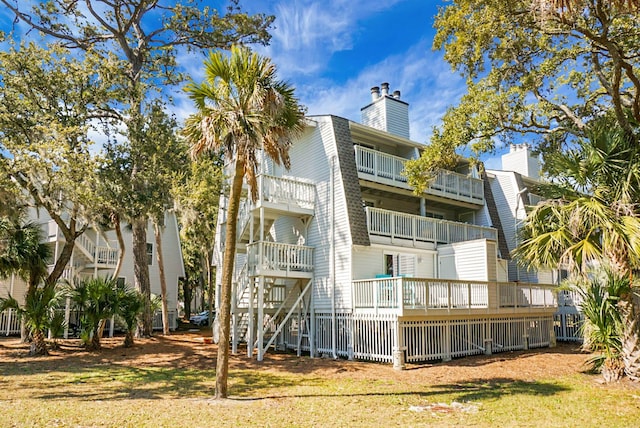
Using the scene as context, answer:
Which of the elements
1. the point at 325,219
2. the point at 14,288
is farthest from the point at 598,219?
the point at 14,288

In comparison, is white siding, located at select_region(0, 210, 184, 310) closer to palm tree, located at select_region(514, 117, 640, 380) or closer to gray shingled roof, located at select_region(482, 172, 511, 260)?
gray shingled roof, located at select_region(482, 172, 511, 260)

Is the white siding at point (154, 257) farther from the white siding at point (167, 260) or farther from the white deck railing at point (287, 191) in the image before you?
the white deck railing at point (287, 191)

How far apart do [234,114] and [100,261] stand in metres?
21.8

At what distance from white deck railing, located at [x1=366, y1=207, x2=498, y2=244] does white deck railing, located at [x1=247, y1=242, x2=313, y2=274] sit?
105 inches

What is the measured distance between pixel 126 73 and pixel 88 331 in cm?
1033

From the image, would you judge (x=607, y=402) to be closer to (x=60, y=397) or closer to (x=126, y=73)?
(x=60, y=397)

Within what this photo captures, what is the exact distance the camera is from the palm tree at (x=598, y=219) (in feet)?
36.5

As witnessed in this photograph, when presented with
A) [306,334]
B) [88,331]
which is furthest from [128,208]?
[306,334]

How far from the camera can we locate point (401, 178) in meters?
20.6

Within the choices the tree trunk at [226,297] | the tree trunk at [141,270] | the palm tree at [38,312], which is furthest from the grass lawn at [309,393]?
the tree trunk at [141,270]

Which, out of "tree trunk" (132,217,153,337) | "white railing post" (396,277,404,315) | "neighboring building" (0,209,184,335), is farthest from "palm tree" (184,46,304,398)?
"neighboring building" (0,209,184,335)

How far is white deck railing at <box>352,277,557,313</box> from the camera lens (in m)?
15.3

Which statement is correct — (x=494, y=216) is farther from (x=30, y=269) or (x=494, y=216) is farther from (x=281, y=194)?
(x=30, y=269)

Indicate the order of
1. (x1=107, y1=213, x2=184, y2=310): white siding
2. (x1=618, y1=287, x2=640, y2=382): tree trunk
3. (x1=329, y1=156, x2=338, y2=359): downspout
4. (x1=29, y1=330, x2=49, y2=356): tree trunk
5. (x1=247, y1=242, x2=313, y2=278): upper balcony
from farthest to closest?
(x1=107, y1=213, x2=184, y2=310): white siding, (x1=29, y1=330, x2=49, y2=356): tree trunk, (x1=329, y1=156, x2=338, y2=359): downspout, (x1=247, y1=242, x2=313, y2=278): upper balcony, (x1=618, y1=287, x2=640, y2=382): tree trunk
